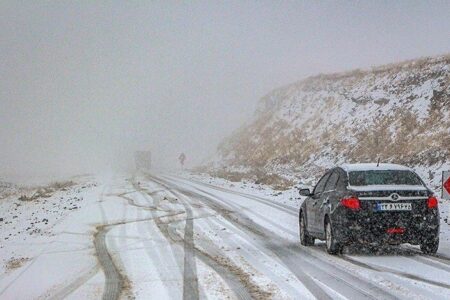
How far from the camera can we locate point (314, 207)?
10547 mm

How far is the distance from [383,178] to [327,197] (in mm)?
1043

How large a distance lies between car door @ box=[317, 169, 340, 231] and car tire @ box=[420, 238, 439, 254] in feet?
5.37

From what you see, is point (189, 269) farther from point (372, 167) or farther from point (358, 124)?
point (358, 124)

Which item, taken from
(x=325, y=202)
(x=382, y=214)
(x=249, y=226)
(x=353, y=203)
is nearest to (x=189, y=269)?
(x=353, y=203)

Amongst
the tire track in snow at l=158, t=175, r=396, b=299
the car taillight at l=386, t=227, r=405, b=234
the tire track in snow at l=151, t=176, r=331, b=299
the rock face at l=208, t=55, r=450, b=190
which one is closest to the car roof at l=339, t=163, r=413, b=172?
the car taillight at l=386, t=227, r=405, b=234

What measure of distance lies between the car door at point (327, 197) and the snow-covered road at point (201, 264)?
64cm

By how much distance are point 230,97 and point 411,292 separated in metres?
114

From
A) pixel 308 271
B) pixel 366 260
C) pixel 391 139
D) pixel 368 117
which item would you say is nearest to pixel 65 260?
pixel 308 271

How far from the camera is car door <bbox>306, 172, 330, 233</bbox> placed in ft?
33.8

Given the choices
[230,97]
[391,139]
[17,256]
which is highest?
[230,97]

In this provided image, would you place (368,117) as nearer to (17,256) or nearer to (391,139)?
(391,139)

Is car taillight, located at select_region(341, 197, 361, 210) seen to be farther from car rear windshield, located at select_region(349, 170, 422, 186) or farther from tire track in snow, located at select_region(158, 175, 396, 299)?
tire track in snow, located at select_region(158, 175, 396, 299)

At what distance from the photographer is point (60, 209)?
1827cm

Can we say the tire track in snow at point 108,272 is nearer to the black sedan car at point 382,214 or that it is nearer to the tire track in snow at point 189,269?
the tire track in snow at point 189,269
